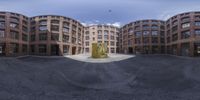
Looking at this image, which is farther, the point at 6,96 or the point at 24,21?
the point at 24,21

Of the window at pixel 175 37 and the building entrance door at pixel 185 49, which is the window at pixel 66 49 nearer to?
the building entrance door at pixel 185 49

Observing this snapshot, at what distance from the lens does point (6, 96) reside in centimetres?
688

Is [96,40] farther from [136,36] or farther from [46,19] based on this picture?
[46,19]

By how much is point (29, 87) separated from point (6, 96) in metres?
1.65

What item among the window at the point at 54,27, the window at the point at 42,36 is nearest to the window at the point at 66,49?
the window at the point at 54,27

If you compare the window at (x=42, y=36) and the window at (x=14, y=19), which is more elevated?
the window at (x=14, y=19)

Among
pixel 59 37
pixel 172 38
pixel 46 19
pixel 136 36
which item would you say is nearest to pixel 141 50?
pixel 136 36

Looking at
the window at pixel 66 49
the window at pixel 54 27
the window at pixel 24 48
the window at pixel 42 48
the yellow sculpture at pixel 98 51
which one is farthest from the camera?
the window at pixel 66 49

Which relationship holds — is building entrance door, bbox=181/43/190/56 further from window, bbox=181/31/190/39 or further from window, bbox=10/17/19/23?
window, bbox=10/17/19/23

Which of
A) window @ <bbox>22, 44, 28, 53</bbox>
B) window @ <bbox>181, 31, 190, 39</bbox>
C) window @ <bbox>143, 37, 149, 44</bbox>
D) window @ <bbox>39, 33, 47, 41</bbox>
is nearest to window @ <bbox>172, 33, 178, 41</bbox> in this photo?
window @ <bbox>181, 31, 190, 39</bbox>

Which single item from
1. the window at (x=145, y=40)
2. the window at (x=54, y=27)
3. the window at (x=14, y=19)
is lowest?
the window at (x=145, y=40)

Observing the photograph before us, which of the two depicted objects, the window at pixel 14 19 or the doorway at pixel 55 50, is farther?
the doorway at pixel 55 50

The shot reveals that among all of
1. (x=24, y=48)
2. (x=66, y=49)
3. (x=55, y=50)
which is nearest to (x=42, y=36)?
(x=55, y=50)

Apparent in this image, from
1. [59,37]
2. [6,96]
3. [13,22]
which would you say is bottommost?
[6,96]
